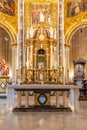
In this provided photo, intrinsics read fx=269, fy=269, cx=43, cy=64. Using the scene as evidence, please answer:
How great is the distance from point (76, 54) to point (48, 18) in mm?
7163

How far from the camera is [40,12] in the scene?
2177cm

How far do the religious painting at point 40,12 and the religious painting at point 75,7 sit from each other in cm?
166

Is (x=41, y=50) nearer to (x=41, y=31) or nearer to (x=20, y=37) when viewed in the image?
(x=41, y=31)

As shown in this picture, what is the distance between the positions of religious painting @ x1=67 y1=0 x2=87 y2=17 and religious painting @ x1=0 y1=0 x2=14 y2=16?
465 cm

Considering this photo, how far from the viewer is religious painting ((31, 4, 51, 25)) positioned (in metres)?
21.6

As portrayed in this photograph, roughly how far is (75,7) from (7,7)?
5515 mm

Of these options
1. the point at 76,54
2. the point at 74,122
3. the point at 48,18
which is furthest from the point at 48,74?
the point at 74,122

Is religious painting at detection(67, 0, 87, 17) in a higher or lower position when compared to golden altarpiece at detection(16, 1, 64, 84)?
higher

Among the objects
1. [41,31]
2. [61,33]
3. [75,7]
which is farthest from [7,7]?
[75,7]

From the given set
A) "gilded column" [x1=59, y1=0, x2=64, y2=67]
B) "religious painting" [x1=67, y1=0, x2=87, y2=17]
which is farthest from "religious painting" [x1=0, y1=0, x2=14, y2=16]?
"religious painting" [x1=67, y1=0, x2=87, y2=17]

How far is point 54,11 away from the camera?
21.8 meters

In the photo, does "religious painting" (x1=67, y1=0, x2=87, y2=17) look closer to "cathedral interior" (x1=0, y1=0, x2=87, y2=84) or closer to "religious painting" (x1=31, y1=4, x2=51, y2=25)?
"cathedral interior" (x1=0, y1=0, x2=87, y2=84)

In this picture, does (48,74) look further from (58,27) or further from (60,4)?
(60,4)

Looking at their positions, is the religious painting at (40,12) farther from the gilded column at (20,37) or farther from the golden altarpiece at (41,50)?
the gilded column at (20,37)
